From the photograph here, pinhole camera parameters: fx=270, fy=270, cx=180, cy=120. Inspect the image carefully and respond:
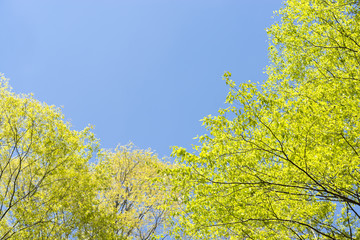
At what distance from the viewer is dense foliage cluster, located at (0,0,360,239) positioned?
285 inches

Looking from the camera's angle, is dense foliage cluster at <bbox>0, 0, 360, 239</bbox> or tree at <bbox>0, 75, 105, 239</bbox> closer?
dense foliage cluster at <bbox>0, 0, 360, 239</bbox>

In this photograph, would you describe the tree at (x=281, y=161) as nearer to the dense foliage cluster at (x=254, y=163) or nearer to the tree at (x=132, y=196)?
the dense foliage cluster at (x=254, y=163)

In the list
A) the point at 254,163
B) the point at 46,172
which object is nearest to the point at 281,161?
the point at 254,163

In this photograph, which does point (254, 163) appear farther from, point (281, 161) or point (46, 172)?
point (46, 172)

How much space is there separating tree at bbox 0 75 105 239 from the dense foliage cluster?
0.15ft

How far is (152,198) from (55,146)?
764 centimetres

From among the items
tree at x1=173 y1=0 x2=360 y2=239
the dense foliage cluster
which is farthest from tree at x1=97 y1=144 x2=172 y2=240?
tree at x1=173 y1=0 x2=360 y2=239

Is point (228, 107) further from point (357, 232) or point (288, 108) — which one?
point (357, 232)

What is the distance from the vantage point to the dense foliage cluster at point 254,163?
723 centimetres

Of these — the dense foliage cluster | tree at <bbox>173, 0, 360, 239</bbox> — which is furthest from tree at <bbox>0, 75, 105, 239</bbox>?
tree at <bbox>173, 0, 360, 239</bbox>

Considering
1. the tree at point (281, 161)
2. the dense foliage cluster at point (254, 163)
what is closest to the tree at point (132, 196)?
the dense foliage cluster at point (254, 163)

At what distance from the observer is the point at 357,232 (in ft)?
30.5

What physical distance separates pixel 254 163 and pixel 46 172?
932 cm

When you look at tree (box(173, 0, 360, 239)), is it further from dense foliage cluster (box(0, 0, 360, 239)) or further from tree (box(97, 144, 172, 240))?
tree (box(97, 144, 172, 240))
